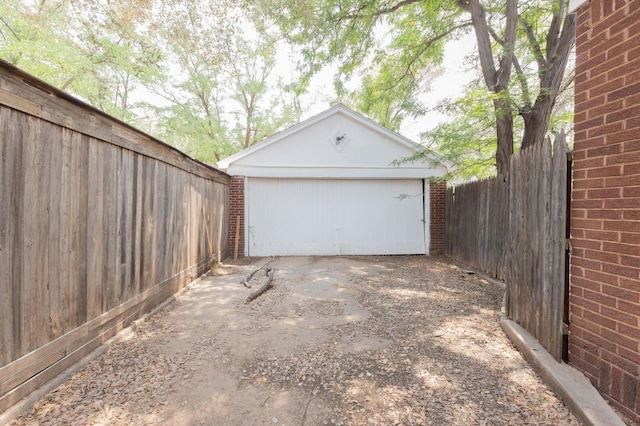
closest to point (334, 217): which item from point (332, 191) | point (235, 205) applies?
point (332, 191)

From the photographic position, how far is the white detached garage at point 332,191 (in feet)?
26.6

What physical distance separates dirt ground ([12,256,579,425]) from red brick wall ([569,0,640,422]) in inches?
17.3

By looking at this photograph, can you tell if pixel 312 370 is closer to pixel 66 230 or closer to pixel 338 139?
pixel 66 230

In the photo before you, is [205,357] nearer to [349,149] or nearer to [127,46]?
[349,149]

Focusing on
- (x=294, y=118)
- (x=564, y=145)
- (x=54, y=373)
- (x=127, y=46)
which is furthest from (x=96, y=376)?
(x=294, y=118)

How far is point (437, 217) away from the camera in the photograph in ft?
26.9

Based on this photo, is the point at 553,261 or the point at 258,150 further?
the point at 258,150

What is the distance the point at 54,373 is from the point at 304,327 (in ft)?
7.20

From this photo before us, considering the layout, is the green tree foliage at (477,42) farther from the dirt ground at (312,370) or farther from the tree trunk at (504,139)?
the dirt ground at (312,370)

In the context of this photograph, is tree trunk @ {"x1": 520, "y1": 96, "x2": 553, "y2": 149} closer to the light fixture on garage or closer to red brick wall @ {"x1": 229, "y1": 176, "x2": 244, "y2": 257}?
the light fixture on garage

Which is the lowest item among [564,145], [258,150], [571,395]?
[571,395]

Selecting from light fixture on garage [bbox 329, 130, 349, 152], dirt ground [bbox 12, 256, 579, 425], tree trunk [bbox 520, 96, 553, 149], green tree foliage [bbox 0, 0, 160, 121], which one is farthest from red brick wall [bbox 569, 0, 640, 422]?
green tree foliage [bbox 0, 0, 160, 121]

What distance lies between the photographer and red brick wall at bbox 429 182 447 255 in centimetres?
820

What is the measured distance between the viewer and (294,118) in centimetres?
1669
